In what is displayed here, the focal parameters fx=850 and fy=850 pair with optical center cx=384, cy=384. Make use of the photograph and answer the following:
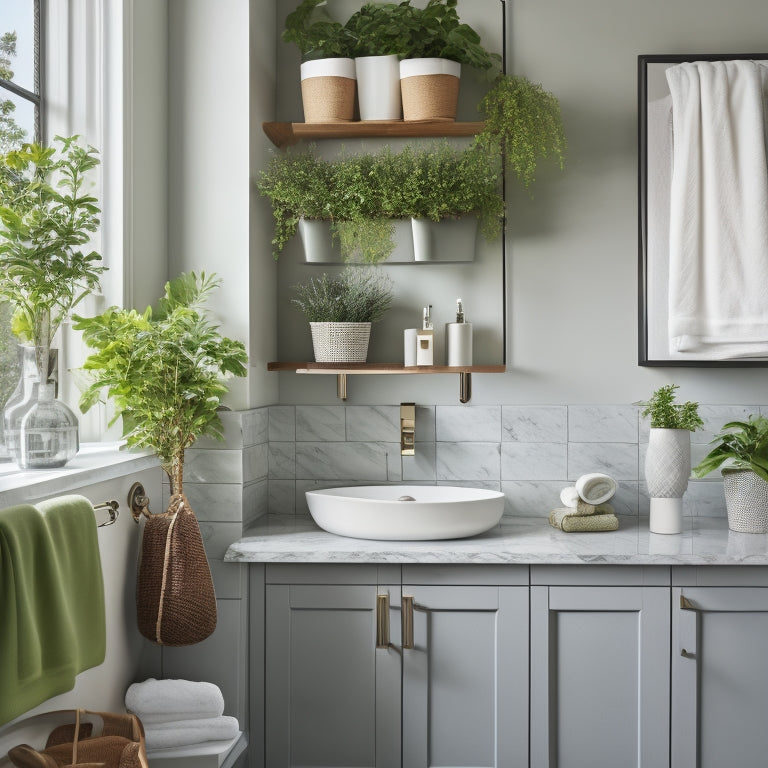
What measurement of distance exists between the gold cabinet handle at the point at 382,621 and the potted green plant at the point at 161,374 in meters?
0.61

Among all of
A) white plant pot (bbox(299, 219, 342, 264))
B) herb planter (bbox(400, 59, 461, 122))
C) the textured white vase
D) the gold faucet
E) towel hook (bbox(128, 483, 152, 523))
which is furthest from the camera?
the gold faucet

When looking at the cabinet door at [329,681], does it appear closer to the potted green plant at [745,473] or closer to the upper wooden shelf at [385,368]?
the upper wooden shelf at [385,368]

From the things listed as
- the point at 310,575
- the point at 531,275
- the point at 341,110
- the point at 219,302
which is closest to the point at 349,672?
the point at 310,575

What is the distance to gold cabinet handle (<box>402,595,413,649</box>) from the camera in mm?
2279

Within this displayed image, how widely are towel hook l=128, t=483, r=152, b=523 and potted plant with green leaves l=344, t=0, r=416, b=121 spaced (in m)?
1.33

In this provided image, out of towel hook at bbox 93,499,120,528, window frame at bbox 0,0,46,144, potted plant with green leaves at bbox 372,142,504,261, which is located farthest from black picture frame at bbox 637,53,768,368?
window frame at bbox 0,0,46,144

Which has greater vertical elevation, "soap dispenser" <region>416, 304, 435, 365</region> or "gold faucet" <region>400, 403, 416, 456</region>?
"soap dispenser" <region>416, 304, 435, 365</region>

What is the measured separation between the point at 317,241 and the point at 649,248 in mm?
1056

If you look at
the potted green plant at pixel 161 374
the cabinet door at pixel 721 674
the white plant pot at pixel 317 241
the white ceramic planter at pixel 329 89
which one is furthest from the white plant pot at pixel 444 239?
the cabinet door at pixel 721 674

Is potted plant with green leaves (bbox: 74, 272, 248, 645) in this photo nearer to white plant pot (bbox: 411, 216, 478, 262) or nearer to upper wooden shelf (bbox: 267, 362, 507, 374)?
upper wooden shelf (bbox: 267, 362, 507, 374)

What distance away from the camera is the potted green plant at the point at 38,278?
1.80 metres

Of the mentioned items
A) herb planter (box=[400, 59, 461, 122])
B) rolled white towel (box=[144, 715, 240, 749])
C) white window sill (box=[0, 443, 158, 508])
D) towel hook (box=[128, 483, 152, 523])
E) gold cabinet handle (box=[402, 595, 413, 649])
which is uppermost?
herb planter (box=[400, 59, 461, 122])

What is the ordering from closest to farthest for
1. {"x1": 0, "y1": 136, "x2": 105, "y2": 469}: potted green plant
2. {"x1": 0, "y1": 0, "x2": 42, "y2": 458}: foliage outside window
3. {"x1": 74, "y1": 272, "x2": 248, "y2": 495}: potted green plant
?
{"x1": 0, "y1": 136, "x2": 105, "y2": 469}: potted green plant < {"x1": 0, "y1": 0, "x2": 42, "y2": 458}: foliage outside window < {"x1": 74, "y1": 272, "x2": 248, "y2": 495}: potted green plant

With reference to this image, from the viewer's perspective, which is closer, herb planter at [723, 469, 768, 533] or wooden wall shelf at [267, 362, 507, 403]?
herb planter at [723, 469, 768, 533]
